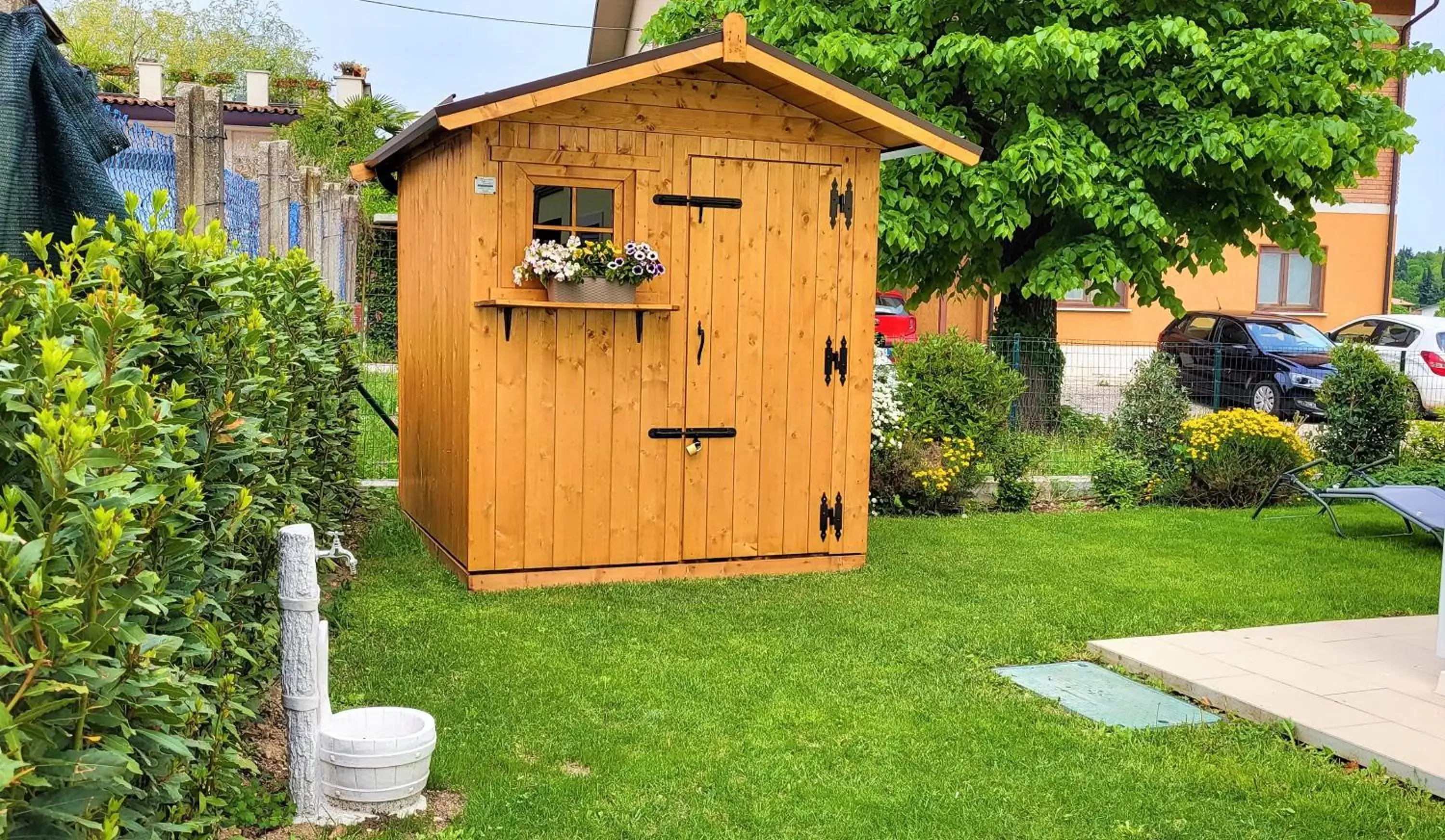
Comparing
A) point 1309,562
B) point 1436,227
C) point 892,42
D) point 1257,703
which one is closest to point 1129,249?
point 892,42

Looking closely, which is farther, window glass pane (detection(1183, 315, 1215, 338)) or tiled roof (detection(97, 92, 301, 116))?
tiled roof (detection(97, 92, 301, 116))

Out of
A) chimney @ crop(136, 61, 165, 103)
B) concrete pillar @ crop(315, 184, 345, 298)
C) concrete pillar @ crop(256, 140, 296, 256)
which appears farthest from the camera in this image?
chimney @ crop(136, 61, 165, 103)

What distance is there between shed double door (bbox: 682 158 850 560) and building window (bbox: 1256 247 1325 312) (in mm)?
19838

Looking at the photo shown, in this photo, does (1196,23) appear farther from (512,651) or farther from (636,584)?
(512,651)

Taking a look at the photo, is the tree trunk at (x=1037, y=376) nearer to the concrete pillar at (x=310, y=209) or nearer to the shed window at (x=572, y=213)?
the shed window at (x=572, y=213)

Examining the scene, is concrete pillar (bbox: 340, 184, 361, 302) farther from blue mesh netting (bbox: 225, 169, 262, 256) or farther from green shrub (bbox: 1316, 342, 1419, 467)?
green shrub (bbox: 1316, 342, 1419, 467)

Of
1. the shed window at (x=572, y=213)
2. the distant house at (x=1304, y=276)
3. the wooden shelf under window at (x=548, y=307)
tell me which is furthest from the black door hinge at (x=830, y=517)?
the distant house at (x=1304, y=276)

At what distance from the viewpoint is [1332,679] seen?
214 inches

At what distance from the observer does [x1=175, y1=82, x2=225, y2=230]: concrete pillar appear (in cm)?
561

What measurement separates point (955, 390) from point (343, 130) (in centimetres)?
1893

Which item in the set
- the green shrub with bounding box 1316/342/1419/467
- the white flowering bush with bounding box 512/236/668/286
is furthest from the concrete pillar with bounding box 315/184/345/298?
the green shrub with bounding box 1316/342/1419/467

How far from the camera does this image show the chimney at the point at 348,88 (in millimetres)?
29531

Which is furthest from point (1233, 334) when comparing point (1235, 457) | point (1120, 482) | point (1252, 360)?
point (1120, 482)

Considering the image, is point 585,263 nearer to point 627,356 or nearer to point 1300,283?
point 627,356
